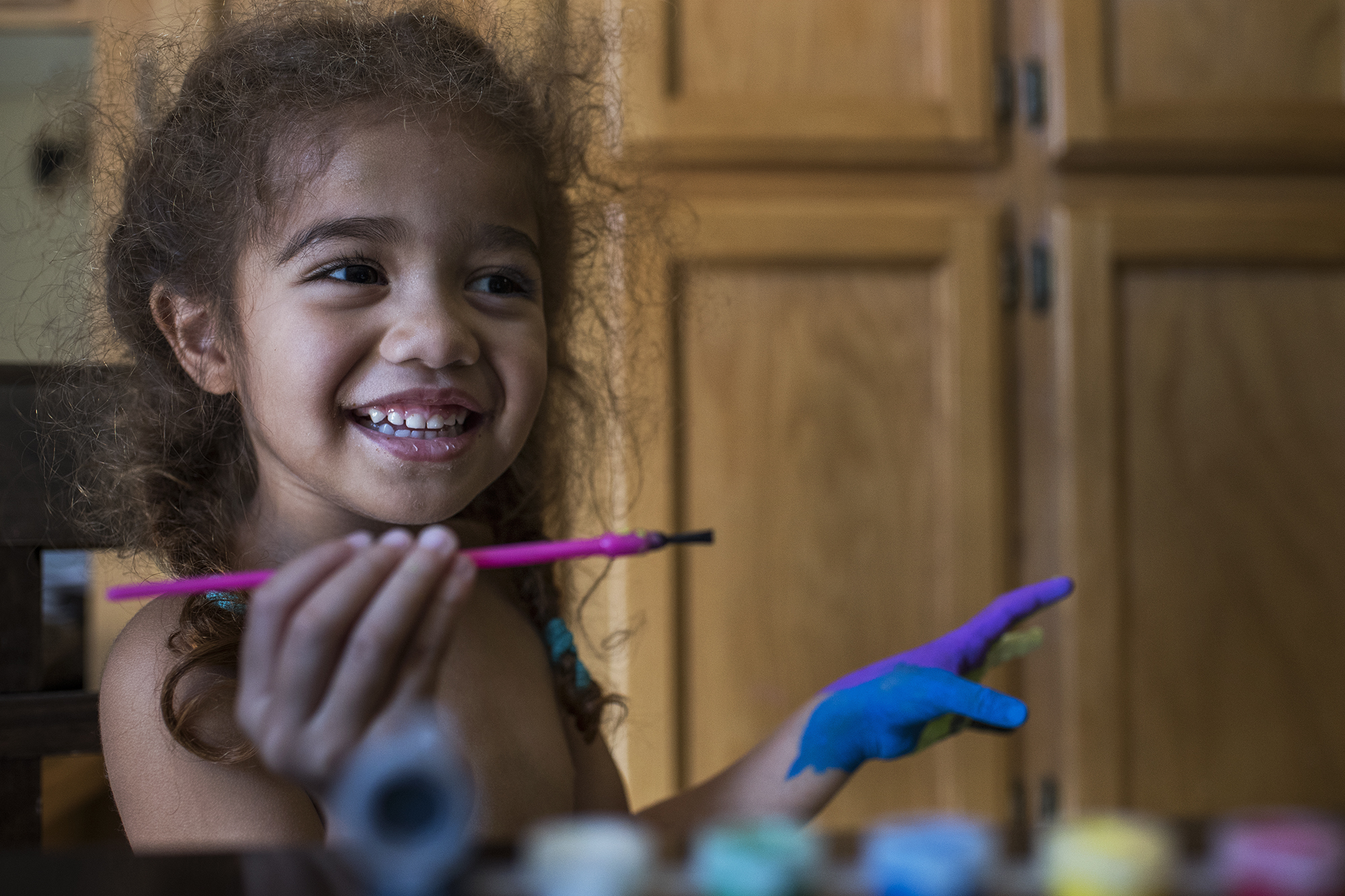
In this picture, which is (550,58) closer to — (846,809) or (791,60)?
(791,60)

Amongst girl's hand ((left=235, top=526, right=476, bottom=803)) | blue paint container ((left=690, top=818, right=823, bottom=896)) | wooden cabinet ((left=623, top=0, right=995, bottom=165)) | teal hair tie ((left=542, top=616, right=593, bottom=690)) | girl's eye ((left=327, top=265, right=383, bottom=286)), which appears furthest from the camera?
wooden cabinet ((left=623, top=0, right=995, bottom=165))

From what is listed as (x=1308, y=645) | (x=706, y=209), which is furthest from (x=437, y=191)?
(x=1308, y=645)

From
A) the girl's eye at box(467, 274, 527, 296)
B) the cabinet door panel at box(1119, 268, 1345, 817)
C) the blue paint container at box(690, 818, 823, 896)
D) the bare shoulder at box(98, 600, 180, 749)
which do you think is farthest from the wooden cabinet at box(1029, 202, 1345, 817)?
the blue paint container at box(690, 818, 823, 896)

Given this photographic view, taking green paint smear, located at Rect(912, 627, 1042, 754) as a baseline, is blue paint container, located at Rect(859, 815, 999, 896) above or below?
above

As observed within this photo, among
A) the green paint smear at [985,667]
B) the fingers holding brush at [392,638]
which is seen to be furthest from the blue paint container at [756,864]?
the green paint smear at [985,667]

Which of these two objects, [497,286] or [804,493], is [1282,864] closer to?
[497,286]

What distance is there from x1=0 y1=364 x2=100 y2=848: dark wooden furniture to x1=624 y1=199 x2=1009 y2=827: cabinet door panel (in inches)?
22.6

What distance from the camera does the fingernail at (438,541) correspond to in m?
0.44

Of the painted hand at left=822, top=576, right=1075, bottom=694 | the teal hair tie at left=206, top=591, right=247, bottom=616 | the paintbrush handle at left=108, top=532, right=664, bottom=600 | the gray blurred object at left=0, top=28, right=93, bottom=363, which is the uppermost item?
the gray blurred object at left=0, top=28, right=93, bottom=363

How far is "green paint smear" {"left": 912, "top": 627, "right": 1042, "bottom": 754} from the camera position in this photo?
771 mm

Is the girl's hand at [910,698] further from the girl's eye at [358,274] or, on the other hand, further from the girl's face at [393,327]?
the girl's eye at [358,274]

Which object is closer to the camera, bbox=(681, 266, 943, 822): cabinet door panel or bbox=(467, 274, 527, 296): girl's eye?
bbox=(467, 274, 527, 296): girl's eye

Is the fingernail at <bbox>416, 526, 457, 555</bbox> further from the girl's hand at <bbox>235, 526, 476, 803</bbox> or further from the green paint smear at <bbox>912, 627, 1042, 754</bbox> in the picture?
the green paint smear at <bbox>912, 627, 1042, 754</bbox>

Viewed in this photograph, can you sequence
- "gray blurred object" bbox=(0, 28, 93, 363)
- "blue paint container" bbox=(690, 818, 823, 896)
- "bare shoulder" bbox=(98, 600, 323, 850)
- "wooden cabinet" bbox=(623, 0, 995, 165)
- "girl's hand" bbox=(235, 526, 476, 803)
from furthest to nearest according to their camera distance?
"wooden cabinet" bbox=(623, 0, 995, 165), "gray blurred object" bbox=(0, 28, 93, 363), "bare shoulder" bbox=(98, 600, 323, 850), "girl's hand" bbox=(235, 526, 476, 803), "blue paint container" bbox=(690, 818, 823, 896)
